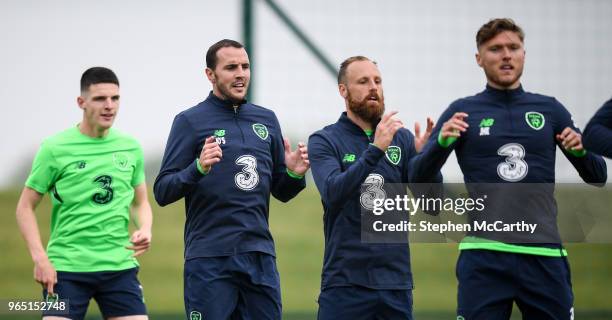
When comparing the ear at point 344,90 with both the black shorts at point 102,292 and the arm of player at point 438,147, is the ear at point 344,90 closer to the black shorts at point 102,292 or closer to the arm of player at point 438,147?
A: the arm of player at point 438,147

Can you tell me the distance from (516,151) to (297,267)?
718 centimetres

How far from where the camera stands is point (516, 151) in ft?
22.7

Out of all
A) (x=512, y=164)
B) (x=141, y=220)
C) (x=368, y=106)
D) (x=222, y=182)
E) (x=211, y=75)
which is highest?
(x=211, y=75)

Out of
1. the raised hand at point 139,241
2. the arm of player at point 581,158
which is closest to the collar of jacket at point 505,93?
the arm of player at point 581,158

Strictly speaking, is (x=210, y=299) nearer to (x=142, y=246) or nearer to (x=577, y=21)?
(x=142, y=246)

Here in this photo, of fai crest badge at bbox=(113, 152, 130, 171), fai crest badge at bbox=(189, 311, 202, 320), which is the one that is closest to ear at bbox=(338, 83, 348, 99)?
fai crest badge at bbox=(189, 311, 202, 320)

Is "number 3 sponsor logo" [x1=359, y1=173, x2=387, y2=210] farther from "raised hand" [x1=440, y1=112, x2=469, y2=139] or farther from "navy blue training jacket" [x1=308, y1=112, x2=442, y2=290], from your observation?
"raised hand" [x1=440, y1=112, x2=469, y2=139]

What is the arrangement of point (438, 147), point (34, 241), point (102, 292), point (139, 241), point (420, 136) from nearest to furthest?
1. point (438, 147)
2. point (420, 136)
3. point (139, 241)
4. point (34, 241)
5. point (102, 292)

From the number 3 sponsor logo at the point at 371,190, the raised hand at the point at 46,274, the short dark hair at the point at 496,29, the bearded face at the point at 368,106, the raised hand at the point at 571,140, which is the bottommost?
the raised hand at the point at 46,274

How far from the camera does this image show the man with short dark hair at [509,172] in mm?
6809

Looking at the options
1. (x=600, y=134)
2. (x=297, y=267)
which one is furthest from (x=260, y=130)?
(x=297, y=267)

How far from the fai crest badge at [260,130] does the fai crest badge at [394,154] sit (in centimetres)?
93

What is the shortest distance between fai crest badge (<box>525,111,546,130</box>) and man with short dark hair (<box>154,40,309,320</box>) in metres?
1.55

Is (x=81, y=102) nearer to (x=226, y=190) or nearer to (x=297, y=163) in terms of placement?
(x=226, y=190)
